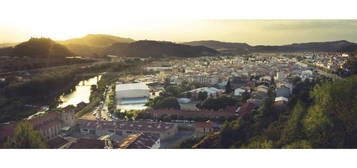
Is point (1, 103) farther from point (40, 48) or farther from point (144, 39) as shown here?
point (144, 39)

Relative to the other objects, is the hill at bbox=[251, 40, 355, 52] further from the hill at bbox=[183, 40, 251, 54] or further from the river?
the river

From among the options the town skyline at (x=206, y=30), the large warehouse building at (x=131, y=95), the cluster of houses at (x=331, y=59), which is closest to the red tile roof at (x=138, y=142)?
the large warehouse building at (x=131, y=95)

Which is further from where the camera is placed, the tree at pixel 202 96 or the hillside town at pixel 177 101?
the tree at pixel 202 96

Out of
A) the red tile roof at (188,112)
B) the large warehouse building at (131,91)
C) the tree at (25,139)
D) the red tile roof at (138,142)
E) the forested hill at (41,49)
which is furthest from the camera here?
the large warehouse building at (131,91)

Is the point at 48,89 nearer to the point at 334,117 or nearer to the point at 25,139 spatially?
the point at 25,139

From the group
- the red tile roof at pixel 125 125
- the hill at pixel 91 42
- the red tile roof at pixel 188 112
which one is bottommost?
the red tile roof at pixel 125 125

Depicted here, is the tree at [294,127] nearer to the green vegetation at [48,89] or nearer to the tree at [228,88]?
the tree at [228,88]
